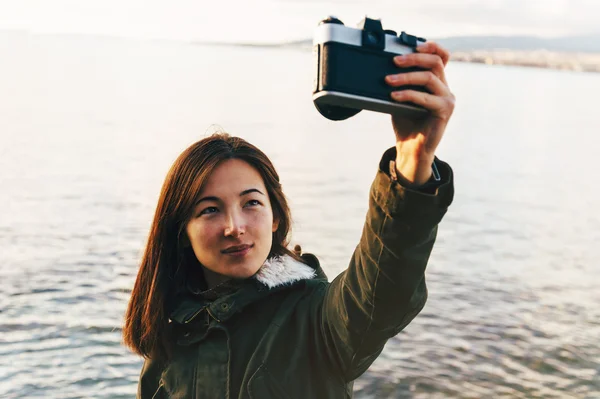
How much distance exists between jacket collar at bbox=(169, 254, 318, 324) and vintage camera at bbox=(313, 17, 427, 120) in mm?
904

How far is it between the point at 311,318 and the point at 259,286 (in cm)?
26

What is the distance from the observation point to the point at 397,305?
2316 mm

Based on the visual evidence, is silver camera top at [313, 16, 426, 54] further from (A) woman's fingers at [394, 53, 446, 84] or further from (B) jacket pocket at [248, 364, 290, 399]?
(B) jacket pocket at [248, 364, 290, 399]

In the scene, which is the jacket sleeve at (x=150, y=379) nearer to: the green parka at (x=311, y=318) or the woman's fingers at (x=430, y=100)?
the green parka at (x=311, y=318)

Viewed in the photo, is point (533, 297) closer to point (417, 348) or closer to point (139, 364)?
point (417, 348)

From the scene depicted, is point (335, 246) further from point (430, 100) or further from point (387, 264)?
point (430, 100)

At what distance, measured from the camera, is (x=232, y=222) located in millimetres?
A: 2947

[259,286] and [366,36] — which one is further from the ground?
[366,36]

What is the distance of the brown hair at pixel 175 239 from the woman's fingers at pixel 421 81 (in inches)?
45.2

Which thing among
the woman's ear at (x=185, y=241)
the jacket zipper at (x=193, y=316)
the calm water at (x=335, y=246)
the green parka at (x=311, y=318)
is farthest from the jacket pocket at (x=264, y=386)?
the calm water at (x=335, y=246)

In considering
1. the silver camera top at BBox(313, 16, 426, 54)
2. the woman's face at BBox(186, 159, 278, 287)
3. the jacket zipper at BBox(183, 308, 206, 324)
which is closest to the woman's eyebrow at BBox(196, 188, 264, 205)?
the woman's face at BBox(186, 159, 278, 287)

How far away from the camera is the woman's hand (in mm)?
2080

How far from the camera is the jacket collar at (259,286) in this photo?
2803mm

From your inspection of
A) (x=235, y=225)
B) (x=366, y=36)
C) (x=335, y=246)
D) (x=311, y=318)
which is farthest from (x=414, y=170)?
(x=335, y=246)
